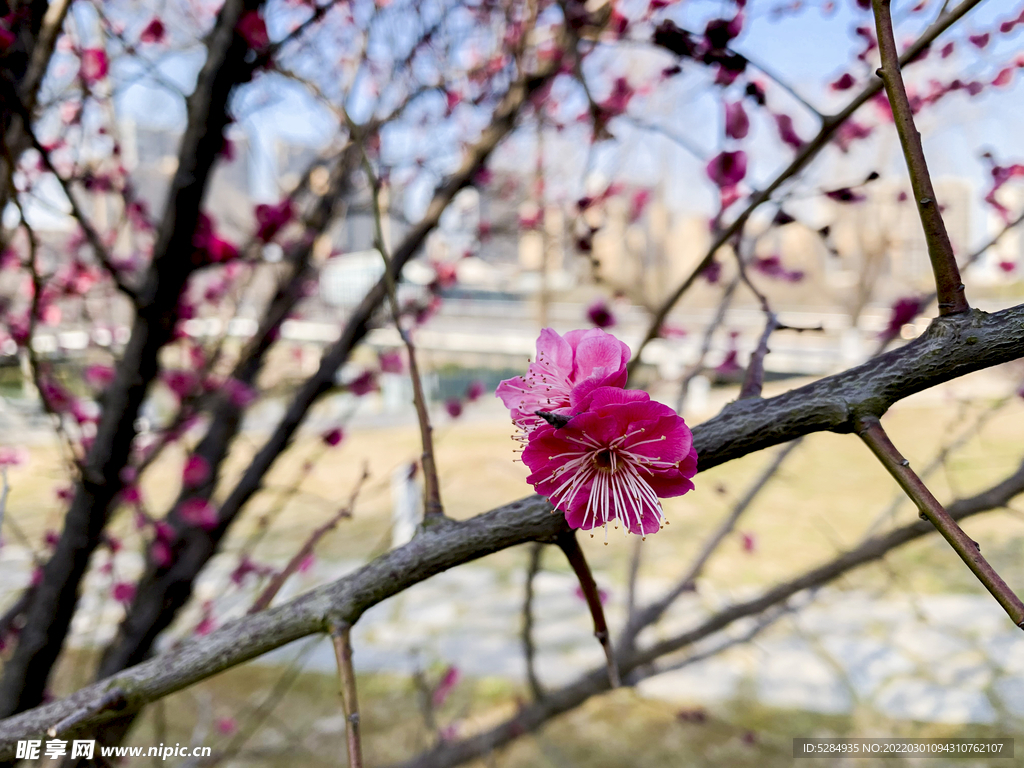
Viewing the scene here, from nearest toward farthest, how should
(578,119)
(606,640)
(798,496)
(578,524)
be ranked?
(578,524), (606,640), (578,119), (798,496)

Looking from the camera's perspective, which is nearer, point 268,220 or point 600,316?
point 268,220

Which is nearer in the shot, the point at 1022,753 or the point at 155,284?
the point at 155,284

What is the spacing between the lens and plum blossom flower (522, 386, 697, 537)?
0.42m

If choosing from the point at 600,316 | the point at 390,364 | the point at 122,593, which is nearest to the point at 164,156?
the point at 390,364

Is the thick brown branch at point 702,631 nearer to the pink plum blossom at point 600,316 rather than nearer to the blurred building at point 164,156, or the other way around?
the pink plum blossom at point 600,316

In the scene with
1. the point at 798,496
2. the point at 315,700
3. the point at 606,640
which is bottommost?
the point at 606,640

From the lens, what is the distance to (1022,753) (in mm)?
2334

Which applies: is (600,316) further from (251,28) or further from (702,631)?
(251,28)

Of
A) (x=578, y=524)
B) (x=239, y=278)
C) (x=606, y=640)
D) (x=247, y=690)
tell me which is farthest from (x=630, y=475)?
(x=247, y=690)

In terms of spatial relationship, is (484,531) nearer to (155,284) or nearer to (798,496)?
(155,284)

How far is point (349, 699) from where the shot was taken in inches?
18.1

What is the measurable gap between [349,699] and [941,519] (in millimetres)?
394

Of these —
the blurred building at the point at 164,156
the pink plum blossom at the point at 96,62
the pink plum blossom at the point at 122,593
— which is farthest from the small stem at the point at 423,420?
the pink plum blossom at the point at 122,593

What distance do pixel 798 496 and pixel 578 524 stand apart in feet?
19.1
